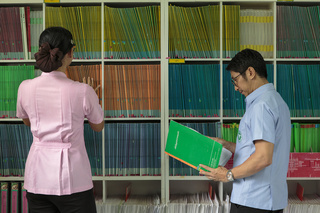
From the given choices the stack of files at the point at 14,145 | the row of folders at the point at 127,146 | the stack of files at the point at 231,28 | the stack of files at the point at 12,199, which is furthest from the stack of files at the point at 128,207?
the stack of files at the point at 231,28

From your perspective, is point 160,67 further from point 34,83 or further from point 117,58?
point 34,83

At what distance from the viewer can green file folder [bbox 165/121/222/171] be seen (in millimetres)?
1494

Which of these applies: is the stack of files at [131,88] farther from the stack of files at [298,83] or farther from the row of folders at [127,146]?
the stack of files at [298,83]

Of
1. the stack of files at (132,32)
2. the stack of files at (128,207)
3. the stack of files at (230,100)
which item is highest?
the stack of files at (132,32)

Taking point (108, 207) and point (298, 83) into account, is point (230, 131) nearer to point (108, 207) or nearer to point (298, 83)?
point (298, 83)

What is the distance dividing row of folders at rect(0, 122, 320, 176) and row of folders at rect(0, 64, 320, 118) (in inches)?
4.5

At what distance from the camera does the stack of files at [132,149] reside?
2.36 m

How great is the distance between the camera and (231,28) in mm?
2344

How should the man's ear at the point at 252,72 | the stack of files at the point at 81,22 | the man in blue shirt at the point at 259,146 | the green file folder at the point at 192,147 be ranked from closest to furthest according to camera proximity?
1. the man in blue shirt at the point at 259,146
2. the man's ear at the point at 252,72
3. the green file folder at the point at 192,147
4. the stack of files at the point at 81,22

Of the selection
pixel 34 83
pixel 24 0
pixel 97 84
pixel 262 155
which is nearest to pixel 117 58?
pixel 97 84

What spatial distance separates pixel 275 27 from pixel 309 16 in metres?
0.30

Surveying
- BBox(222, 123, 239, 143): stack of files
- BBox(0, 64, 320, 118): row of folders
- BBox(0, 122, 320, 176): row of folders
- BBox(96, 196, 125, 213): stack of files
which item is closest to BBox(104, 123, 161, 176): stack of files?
BBox(0, 122, 320, 176): row of folders

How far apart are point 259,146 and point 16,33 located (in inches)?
82.2

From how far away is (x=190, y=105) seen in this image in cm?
235
